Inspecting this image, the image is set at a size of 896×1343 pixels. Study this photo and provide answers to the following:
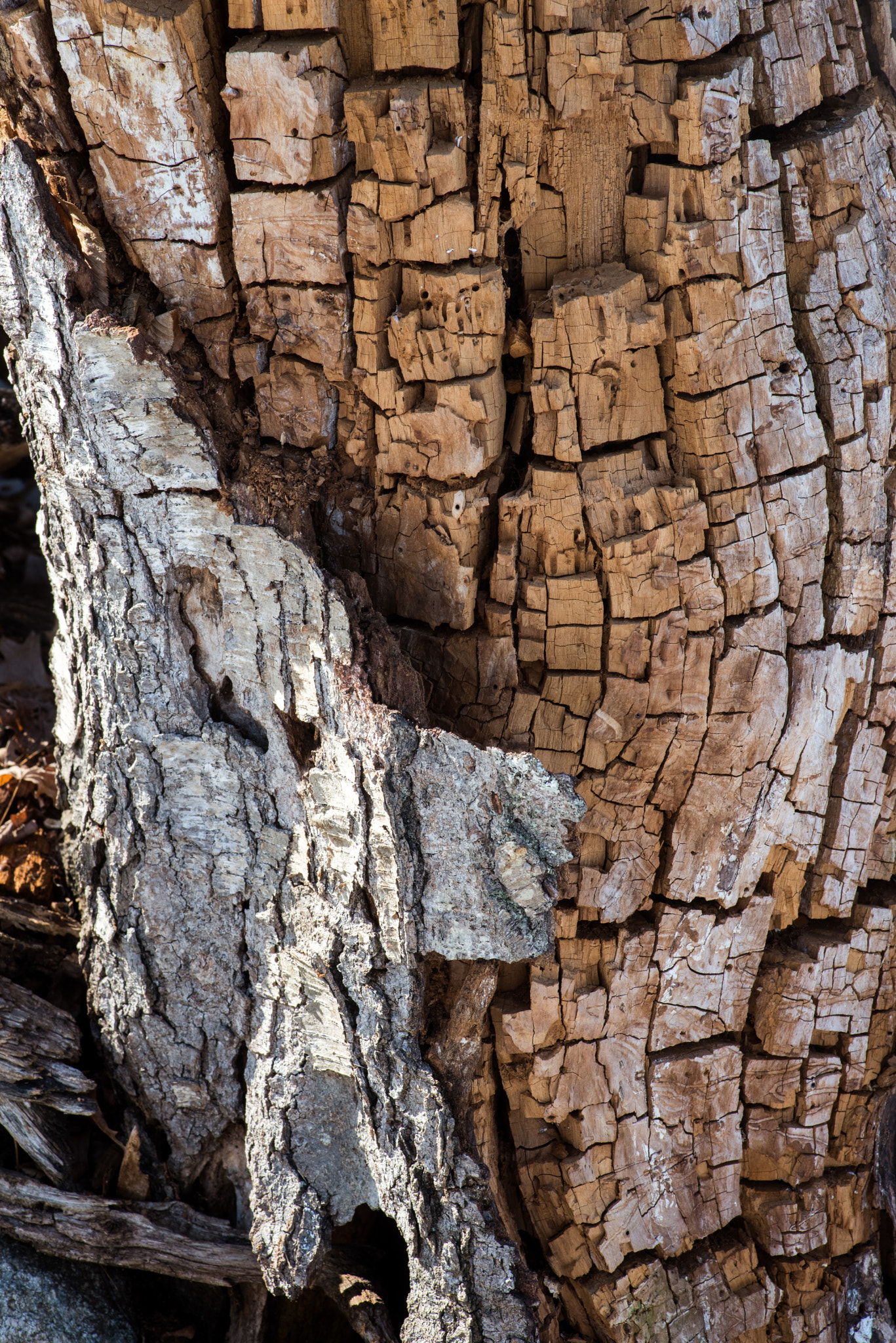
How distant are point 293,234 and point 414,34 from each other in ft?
1.38

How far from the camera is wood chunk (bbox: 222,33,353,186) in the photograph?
5.71ft

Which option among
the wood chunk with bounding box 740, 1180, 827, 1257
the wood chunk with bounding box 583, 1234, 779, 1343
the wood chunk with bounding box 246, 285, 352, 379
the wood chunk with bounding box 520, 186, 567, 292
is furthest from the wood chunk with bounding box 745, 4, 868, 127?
the wood chunk with bounding box 583, 1234, 779, 1343

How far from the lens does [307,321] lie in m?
1.94

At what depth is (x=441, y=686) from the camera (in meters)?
2.15

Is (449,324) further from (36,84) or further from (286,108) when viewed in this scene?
(36,84)

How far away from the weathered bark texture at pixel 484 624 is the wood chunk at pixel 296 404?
0.03 ft

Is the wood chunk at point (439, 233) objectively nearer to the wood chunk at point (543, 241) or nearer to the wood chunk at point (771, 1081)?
the wood chunk at point (543, 241)

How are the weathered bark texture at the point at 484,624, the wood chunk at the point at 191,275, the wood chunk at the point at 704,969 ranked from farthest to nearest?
1. the wood chunk at the point at 704,969
2. the wood chunk at the point at 191,275
3. the weathered bark texture at the point at 484,624

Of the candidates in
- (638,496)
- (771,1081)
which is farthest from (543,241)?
(771,1081)

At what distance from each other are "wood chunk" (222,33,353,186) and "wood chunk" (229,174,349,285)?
37 mm

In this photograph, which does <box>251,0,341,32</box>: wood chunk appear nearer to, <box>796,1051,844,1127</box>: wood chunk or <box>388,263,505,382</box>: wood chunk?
<box>388,263,505,382</box>: wood chunk

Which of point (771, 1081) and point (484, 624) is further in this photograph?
point (771, 1081)

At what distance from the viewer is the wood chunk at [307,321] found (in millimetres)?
1913

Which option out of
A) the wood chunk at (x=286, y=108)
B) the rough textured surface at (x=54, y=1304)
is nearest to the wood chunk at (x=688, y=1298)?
the rough textured surface at (x=54, y=1304)
